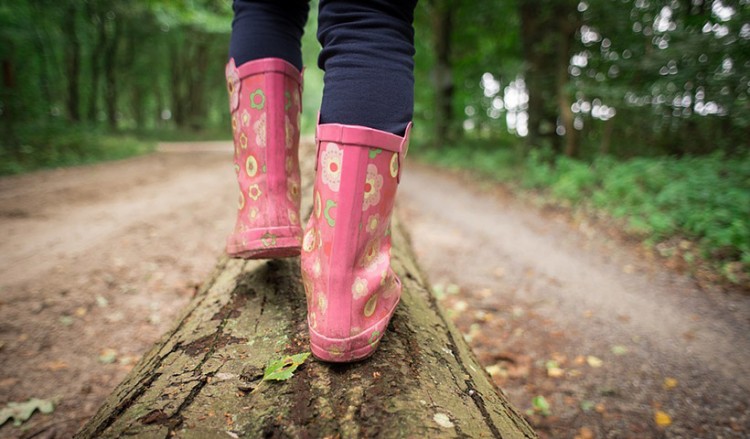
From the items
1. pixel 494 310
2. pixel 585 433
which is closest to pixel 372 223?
pixel 585 433

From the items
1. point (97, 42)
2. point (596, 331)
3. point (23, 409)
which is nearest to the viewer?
point (23, 409)

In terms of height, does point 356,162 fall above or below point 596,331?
above

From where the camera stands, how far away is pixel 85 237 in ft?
10.7

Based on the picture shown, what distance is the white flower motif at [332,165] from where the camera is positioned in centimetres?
86

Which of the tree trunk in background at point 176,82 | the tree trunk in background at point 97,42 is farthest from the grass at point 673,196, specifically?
the tree trunk in background at point 176,82

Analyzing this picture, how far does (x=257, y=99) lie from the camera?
1.14m

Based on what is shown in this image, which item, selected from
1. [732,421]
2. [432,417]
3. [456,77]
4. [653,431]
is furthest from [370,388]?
[456,77]

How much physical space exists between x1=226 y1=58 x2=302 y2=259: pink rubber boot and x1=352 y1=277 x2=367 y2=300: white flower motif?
0.34m

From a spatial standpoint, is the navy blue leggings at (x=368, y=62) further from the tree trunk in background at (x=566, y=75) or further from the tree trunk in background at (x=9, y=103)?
the tree trunk in background at (x=9, y=103)

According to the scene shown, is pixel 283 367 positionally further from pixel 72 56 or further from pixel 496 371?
pixel 72 56

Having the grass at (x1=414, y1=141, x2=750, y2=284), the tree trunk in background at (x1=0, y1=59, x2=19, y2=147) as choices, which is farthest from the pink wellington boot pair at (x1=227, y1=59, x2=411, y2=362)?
the tree trunk in background at (x1=0, y1=59, x2=19, y2=147)

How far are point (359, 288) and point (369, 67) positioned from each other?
0.53m

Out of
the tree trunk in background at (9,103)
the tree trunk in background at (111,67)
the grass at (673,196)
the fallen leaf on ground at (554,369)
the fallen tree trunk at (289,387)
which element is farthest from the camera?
the tree trunk in background at (111,67)

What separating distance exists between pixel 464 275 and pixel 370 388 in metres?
2.57
